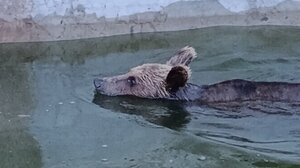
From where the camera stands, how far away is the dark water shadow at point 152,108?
7293 millimetres

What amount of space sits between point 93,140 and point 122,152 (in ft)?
1.29

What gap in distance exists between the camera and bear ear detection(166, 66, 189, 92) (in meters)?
7.71

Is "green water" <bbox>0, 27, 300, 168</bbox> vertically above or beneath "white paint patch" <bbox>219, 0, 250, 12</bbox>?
beneath

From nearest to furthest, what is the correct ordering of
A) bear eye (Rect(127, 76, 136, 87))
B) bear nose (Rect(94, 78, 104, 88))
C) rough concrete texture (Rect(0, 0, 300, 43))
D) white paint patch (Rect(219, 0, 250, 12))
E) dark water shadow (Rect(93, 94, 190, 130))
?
dark water shadow (Rect(93, 94, 190, 130)) < bear nose (Rect(94, 78, 104, 88)) < bear eye (Rect(127, 76, 136, 87)) < rough concrete texture (Rect(0, 0, 300, 43)) < white paint patch (Rect(219, 0, 250, 12))

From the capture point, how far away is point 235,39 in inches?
384

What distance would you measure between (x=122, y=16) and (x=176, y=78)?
2.18 meters

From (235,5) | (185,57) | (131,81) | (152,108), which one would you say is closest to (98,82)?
(131,81)

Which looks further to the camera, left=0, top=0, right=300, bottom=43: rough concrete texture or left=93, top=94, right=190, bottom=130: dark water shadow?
left=0, top=0, right=300, bottom=43: rough concrete texture

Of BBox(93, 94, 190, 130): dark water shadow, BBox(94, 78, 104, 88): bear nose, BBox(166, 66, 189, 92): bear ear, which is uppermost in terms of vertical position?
BBox(166, 66, 189, 92): bear ear

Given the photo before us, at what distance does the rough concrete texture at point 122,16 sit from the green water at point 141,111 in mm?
153

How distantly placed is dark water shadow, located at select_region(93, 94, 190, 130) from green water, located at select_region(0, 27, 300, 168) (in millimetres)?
10

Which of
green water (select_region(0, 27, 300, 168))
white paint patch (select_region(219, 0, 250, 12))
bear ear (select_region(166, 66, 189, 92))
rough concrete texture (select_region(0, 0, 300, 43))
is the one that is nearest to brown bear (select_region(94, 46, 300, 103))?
bear ear (select_region(166, 66, 189, 92))

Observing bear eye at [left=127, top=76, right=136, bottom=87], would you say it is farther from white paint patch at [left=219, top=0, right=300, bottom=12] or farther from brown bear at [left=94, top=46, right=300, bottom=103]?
white paint patch at [left=219, top=0, right=300, bottom=12]

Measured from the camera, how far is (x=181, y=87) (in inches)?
315
